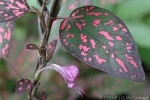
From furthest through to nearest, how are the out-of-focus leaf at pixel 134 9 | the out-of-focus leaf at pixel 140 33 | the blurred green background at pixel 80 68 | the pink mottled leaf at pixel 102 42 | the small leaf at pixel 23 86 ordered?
the out-of-focus leaf at pixel 134 9 < the out-of-focus leaf at pixel 140 33 < the blurred green background at pixel 80 68 < the small leaf at pixel 23 86 < the pink mottled leaf at pixel 102 42

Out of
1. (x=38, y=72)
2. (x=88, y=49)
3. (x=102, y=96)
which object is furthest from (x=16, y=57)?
(x=88, y=49)

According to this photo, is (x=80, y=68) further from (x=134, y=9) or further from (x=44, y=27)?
(x=44, y=27)

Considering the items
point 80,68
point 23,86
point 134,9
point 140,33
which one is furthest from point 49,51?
point 134,9

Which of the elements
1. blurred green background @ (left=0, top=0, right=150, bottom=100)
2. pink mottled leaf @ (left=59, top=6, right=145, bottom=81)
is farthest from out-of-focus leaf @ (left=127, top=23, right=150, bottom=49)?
pink mottled leaf @ (left=59, top=6, right=145, bottom=81)

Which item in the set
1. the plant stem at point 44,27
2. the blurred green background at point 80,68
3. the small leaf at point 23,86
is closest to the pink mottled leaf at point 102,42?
the plant stem at point 44,27

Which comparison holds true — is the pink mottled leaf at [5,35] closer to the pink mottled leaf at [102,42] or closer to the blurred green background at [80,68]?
the pink mottled leaf at [102,42]

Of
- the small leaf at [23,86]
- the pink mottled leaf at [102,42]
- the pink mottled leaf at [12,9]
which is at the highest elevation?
the pink mottled leaf at [12,9]
